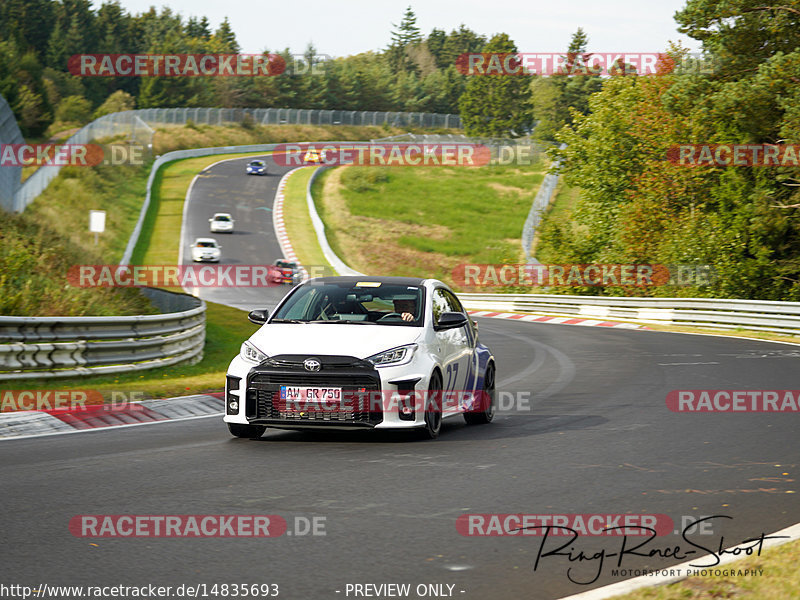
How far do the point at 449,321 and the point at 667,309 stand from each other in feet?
94.0

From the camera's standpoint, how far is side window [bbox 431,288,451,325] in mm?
11046

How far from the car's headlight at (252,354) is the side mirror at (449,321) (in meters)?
1.86

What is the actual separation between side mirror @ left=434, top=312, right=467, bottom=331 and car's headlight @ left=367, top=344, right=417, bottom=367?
2.48ft

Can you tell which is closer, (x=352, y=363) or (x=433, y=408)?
(x=352, y=363)

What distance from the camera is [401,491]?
7.71 meters

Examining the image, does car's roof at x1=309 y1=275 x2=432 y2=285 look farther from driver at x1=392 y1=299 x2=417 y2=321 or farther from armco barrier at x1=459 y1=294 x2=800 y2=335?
armco barrier at x1=459 y1=294 x2=800 y2=335

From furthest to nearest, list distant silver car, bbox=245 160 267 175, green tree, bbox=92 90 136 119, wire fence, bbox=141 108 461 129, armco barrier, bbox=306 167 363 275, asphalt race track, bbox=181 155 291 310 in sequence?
1. green tree, bbox=92 90 136 119
2. wire fence, bbox=141 108 461 129
3. distant silver car, bbox=245 160 267 175
4. armco barrier, bbox=306 167 363 275
5. asphalt race track, bbox=181 155 291 310

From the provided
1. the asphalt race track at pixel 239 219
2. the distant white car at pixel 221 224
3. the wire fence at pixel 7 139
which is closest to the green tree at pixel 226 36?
the asphalt race track at pixel 239 219

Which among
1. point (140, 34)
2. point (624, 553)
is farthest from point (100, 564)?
point (140, 34)

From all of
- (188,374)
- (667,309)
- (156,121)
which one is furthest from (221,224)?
(188,374)

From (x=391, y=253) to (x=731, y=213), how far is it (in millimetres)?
32700

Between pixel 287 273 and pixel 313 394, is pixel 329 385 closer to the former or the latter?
pixel 313 394

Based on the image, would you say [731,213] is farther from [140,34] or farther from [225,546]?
[140,34]

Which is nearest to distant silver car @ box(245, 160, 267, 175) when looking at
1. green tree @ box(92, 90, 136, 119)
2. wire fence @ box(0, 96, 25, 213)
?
green tree @ box(92, 90, 136, 119)
